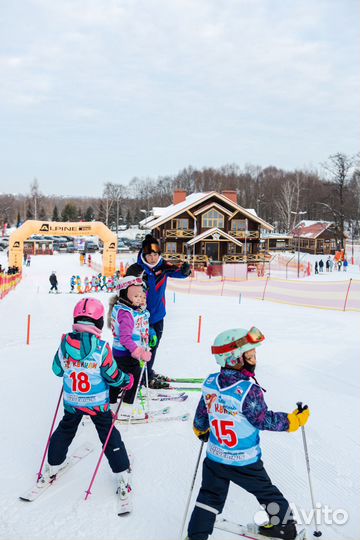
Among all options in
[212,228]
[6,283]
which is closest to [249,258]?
[212,228]

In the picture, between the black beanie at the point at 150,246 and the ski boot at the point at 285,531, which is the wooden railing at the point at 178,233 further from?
the ski boot at the point at 285,531

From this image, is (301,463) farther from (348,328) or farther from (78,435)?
(348,328)

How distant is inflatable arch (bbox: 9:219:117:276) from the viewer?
2812 centimetres

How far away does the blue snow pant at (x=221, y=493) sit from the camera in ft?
9.63

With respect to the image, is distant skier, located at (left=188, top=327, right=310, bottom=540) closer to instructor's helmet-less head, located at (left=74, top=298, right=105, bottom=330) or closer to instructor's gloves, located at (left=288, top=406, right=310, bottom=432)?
instructor's gloves, located at (left=288, top=406, right=310, bottom=432)

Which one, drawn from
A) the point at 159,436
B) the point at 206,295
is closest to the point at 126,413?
the point at 159,436

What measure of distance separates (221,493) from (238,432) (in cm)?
42

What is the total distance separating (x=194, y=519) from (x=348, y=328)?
9.64 m

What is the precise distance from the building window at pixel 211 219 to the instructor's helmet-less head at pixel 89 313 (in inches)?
1475

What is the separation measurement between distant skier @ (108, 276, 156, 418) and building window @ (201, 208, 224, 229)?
36.1m

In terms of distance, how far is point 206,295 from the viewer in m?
20.1

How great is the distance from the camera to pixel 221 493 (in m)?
2.99

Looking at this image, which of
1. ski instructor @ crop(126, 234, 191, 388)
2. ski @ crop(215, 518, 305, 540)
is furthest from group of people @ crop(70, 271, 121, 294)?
ski @ crop(215, 518, 305, 540)

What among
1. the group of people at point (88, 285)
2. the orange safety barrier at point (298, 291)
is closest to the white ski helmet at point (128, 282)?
the orange safety barrier at point (298, 291)
